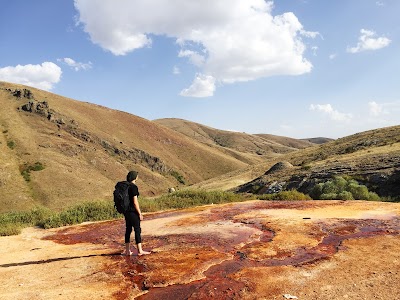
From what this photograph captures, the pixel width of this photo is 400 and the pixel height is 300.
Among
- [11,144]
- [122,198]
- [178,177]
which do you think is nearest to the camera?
[122,198]

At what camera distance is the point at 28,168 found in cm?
5288

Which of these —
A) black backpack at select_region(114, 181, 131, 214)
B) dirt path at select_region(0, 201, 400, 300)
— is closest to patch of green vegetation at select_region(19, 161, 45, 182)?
dirt path at select_region(0, 201, 400, 300)

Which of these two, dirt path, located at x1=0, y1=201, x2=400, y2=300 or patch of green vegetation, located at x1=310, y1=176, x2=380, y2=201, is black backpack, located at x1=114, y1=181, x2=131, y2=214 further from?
patch of green vegetation, located at x1=310, y1=176, x2=380, y2=201

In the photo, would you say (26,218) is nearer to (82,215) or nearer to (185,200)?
(82,215)

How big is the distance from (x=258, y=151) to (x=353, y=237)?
16741cm

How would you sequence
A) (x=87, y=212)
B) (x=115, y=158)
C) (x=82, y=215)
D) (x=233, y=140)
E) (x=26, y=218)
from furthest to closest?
(x=233, y=140), (x=115, y=158), (x=87, y=212), (x=26, y=218), (x=82, y=215)

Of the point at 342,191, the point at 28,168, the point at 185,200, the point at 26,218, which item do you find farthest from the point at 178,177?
the point at 26,218

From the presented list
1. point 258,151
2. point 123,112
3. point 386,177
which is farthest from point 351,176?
point 258,151

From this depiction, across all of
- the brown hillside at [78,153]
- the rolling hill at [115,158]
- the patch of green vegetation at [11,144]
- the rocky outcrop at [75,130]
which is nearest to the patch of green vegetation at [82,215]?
the rolling hill at [115,158]

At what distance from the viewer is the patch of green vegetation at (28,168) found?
5085 cm

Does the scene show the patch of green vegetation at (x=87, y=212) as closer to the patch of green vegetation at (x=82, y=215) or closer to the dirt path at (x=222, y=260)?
the patch of green vegetation at (x=82, y=215)

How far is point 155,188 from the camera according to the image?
70812 millimetres

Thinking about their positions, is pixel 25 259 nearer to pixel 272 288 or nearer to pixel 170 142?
pixel 272 288

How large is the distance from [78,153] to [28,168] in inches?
511
